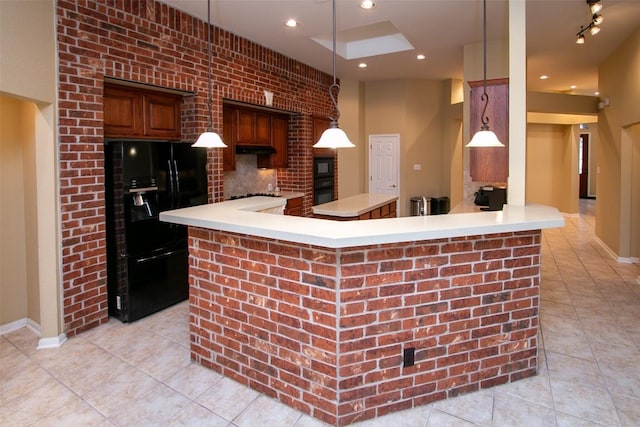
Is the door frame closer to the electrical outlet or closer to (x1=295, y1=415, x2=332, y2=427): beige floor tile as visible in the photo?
the electrical outlet

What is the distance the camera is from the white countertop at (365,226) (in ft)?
Answer: 6.31

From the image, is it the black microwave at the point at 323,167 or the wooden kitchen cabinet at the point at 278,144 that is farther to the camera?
the black microwave at the point at 323,167

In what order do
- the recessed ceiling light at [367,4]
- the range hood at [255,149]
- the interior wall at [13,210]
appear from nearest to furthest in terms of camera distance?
the interior wall at [13,210] < the recessed ceiling light at [367,4] < the range hood at [255,149]

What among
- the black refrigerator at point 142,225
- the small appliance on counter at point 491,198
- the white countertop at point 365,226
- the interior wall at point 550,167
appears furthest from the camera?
the interior wall at point 550,167

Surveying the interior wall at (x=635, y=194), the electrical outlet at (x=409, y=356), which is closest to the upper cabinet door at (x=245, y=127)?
the electrical outlet at (x=409, y=356)

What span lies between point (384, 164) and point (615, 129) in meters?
3.64

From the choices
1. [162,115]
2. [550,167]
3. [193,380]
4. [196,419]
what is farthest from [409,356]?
[550,167]

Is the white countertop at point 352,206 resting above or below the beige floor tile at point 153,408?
above

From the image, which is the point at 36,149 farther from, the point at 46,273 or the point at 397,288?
the point at 397,288

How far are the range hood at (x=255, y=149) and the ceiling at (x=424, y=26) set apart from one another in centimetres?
132

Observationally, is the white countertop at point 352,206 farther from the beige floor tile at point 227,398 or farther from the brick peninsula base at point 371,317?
the beige floor tile at point 227,398

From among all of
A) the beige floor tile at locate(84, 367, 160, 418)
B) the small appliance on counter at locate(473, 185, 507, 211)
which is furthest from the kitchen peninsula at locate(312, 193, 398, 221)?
the beige floor tile at locate(84, 367, 160, 418)

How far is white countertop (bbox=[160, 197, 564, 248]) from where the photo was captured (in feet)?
6.31

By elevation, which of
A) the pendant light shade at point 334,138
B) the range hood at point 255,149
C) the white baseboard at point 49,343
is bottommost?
the white baseboard at point 49,343
